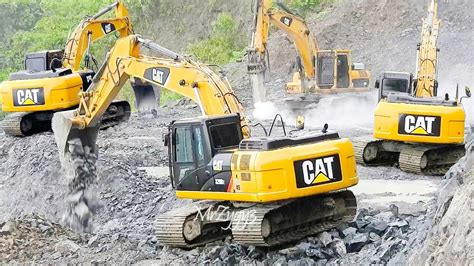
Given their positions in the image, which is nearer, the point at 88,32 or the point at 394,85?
the point at 394,85

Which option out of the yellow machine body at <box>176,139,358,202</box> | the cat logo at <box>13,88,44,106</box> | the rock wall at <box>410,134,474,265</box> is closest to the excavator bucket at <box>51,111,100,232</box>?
the cat logo at <box>13,88,44,106</box>

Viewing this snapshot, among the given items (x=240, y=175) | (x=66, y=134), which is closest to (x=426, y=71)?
(x=66, y=134)

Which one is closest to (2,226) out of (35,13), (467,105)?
(467,105)

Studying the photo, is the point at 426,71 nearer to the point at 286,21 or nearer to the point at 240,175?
the point at 286,21

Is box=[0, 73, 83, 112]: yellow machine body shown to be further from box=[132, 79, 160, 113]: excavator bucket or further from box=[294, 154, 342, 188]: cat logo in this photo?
box=[294, 154, 342, 188]: cat logo

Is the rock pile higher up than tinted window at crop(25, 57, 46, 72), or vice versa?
tinted window at crop(25, 57, 46, 72)

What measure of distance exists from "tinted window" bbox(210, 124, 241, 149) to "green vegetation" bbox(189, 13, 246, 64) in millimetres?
21467

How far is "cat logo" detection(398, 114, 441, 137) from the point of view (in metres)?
14.4

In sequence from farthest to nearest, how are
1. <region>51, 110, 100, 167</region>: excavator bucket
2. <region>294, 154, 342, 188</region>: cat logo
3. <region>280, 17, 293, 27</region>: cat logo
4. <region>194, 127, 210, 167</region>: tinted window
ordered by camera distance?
<region>280, 17, 293, 27</region>: cat logo → <region>51, 110, 100, 167</region>: excavator bucket → <region>194, 127, 210, 167</region>: tinted window → <region>294, 154, 342, 188</region>: cat logo

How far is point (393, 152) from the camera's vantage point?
15.8 metres

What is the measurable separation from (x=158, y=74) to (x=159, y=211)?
7.26 feet

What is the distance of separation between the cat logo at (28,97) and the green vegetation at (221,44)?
16.3 m

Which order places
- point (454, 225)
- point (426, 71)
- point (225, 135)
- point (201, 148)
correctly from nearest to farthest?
point (454, 225) → point (201, 148) → point (225, 135) → point (426, 71)

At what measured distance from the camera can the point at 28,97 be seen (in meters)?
16.8
